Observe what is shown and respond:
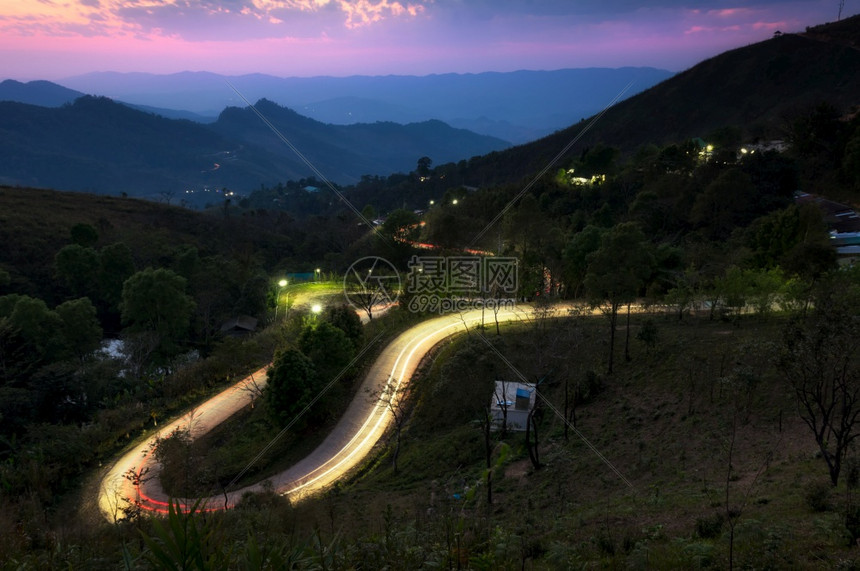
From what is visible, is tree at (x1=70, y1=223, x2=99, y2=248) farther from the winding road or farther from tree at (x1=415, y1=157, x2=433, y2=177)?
tree at (x1=415, y1=157, x2=433, y2=177)

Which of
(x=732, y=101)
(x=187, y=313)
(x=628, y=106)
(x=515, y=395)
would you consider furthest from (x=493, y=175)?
(x=515, y=395)

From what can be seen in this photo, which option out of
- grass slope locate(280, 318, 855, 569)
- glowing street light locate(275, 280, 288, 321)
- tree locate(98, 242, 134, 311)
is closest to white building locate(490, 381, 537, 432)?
grass slope locate(280, 318, 855, 569)

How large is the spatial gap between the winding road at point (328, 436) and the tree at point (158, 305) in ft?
35.9

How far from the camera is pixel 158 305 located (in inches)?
1366

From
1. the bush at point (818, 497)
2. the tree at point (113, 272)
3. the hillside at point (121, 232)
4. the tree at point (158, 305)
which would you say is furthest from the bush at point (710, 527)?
the hillside at point (121, 232)

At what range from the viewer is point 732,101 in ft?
317

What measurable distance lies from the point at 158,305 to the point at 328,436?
64.9 ft

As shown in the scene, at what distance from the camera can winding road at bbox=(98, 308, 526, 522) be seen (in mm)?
18405

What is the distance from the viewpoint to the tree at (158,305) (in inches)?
1351

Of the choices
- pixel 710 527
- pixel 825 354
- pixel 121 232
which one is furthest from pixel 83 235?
pixel 825 354

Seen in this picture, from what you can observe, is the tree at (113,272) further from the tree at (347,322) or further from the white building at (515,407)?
the white building at (515,407)

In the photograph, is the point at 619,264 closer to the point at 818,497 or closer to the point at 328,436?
the point at 818,497

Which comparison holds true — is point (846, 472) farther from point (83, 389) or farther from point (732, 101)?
point (732, 101)

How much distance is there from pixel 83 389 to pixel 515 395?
22.8 m
